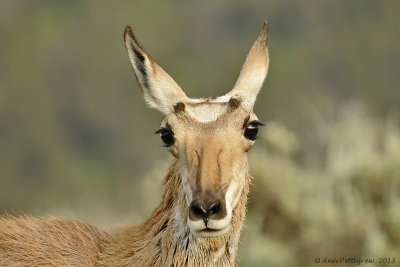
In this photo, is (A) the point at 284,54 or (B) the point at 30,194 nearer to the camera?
(B) the point at 30,194

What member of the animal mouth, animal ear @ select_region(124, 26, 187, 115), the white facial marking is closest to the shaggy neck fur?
the white facial marking

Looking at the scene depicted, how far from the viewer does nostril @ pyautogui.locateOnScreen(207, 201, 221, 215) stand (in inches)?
252

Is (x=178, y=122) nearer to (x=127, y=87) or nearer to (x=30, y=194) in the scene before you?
(x=30, y=194)

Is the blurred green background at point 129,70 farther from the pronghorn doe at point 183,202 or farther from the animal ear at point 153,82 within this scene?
the animal ear at point 153,82

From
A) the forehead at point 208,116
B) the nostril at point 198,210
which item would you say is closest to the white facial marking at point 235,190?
the nostril at point 198,210

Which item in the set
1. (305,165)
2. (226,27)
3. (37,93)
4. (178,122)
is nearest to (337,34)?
(226,27)

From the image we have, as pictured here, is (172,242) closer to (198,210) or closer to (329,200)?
(198,210)

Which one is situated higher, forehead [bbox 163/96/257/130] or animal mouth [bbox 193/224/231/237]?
forehead [bbox 163/96/257/130]

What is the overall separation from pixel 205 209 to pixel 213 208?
0.24ft

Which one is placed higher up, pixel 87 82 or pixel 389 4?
pixel 389 4

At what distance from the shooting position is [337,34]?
48.8 metres

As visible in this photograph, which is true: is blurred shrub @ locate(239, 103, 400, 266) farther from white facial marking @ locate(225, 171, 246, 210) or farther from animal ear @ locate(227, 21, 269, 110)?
white facial marking @ locate(225, 171, 246, 210)

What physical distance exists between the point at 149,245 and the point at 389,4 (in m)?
44.2

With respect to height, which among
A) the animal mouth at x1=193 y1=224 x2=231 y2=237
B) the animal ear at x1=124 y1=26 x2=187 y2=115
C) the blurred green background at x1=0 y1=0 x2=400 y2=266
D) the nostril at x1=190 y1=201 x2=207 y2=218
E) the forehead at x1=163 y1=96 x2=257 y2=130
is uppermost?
the blurred green background at x1=0 y1=0 x2=400 y2=266
